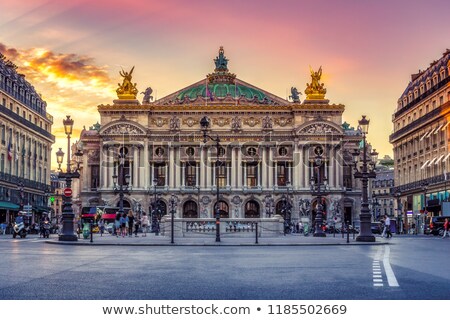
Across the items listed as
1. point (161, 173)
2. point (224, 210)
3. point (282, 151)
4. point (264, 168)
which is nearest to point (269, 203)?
point (264, 168)

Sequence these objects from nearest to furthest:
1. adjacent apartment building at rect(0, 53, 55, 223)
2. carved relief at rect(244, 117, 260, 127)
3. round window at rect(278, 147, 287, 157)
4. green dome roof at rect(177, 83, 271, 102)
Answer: adjacent apartment building at rect(0, 53, 55, 223)
round window at rect(278, 147, 287, 157)
carved relief at rect(244, 117, 260, 127)
green dome roof at rect(177, 83, 271, 102)

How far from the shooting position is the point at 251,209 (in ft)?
351

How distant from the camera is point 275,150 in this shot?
108125 millimetres

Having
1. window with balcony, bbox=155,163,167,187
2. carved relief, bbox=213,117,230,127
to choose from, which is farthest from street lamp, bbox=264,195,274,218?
window with balcony, bbox=155,163,167,187

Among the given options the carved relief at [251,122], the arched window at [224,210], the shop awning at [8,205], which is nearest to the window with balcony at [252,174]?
the arched window at [224,210]

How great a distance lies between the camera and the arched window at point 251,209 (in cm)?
Answer: 10669

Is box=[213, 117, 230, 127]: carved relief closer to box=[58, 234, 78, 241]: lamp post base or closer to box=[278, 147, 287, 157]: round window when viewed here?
box=[278, 147, 287, 157]: round window

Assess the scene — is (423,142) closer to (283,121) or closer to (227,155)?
(283,121)

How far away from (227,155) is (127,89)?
1818 cm

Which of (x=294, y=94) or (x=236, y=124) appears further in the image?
(x=294, y=94)

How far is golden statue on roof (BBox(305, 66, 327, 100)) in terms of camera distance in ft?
360

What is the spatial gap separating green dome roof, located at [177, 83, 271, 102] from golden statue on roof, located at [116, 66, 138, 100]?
923 cm

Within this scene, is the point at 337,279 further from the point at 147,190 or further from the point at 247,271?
the point at 147,190
